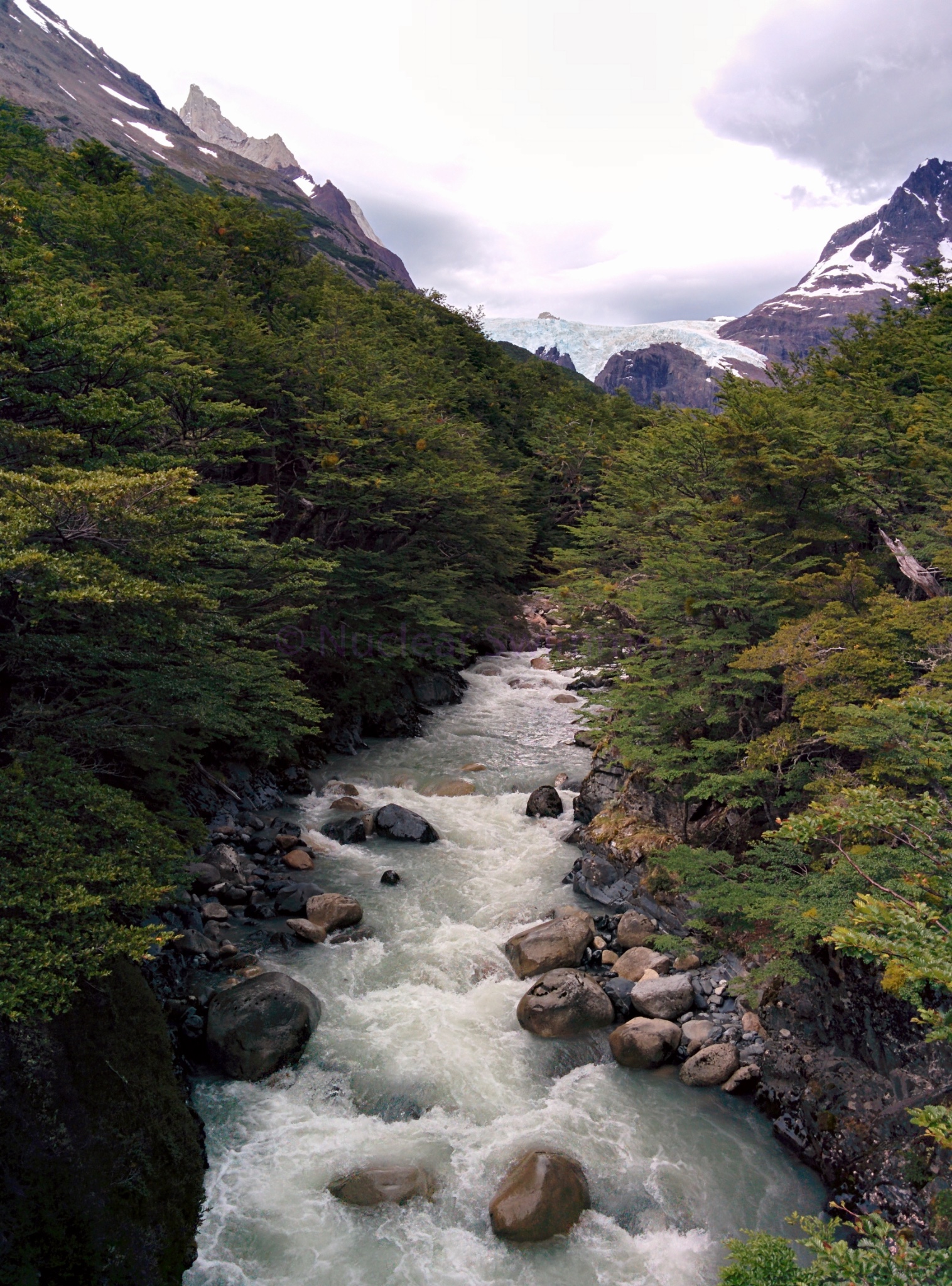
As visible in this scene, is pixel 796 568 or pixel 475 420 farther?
pixel 475 420

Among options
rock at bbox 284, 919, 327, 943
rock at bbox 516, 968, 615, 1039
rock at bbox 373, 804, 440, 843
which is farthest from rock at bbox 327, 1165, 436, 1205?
rock at bbox 373, 804, 440, 843

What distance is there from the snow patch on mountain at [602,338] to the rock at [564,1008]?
127 meters

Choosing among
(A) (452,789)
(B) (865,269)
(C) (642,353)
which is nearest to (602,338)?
(C) (642,353)

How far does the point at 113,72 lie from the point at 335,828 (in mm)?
149320

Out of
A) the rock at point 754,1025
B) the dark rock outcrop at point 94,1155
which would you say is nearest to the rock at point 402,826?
the rock at point 754,1025

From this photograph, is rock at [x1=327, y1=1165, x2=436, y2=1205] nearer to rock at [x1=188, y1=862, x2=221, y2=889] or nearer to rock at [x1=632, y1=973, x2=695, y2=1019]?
rock at [x1=632, y1=973, x2=695, y2=1019]

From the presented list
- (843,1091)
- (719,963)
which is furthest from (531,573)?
(843,1091)

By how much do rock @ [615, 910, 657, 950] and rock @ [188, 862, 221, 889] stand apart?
304 inches

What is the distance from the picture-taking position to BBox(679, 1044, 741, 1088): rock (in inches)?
368

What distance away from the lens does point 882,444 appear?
559 inches

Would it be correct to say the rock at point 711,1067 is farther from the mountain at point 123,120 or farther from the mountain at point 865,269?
the mountain at point 865,269

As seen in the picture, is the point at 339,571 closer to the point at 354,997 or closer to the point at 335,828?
the point at 335,828

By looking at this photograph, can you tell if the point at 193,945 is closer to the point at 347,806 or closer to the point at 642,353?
the point at 347,806

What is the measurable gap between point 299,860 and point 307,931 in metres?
2.59
